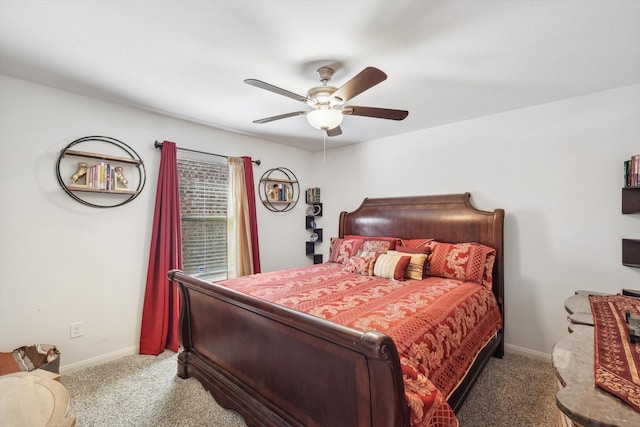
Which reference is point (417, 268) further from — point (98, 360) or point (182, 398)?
point (98, 360)

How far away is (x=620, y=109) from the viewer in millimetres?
2361

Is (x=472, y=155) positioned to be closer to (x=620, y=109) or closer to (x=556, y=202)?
(x=556, y=202)

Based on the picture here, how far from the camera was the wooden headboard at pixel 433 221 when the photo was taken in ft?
9.16

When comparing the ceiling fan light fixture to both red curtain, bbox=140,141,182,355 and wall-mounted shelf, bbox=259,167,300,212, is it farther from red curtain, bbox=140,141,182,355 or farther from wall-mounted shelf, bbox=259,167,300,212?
wall-mounted shelf, bbox=259,167,300,212

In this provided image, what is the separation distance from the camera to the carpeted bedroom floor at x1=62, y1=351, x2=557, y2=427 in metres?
1.83

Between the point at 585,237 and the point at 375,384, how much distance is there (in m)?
2.54

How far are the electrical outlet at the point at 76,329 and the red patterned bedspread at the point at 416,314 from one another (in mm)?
1340

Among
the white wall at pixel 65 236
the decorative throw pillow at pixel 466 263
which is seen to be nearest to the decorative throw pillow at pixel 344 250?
the decorative throw pillow at pixel 466 263

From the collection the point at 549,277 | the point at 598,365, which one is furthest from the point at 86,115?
the point at 549,277

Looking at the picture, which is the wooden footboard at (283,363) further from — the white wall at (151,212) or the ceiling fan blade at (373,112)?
the ceiling fan blade at (373,112)

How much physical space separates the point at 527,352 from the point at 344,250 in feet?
6.69

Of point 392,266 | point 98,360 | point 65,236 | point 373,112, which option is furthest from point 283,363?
point 65,236

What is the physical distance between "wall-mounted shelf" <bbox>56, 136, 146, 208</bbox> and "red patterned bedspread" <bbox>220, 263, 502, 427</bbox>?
1.38 metres

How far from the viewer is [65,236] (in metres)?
2.44
